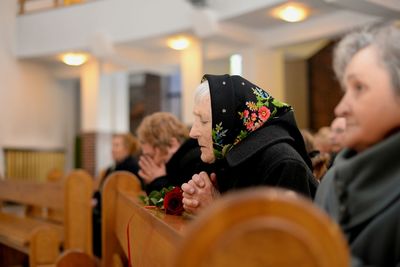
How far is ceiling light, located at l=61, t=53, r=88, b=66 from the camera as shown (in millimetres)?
13188


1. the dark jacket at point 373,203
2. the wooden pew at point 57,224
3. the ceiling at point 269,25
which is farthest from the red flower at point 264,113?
the ceiling at point 269,25

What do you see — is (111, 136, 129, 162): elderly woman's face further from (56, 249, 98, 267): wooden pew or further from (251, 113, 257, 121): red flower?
(251, 113, 257, 121): red flower

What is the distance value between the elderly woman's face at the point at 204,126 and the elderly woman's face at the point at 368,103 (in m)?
1.15

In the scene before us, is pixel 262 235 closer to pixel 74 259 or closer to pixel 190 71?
pixel 74 259

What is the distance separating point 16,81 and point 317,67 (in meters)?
7.53

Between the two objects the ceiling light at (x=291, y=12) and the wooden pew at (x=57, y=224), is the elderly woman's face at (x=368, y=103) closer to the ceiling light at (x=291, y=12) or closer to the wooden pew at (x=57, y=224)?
the wooden pew at (x=57, y=224)

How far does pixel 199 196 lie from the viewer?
106 inches

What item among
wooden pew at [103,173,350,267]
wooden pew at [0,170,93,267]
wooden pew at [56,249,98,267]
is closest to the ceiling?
wooden pew at [0,170,93,267]

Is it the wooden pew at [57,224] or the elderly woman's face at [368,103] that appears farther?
the wooden pew at [57,224]

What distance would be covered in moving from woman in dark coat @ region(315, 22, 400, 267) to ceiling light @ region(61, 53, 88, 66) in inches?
475

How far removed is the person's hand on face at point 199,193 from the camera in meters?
2.62

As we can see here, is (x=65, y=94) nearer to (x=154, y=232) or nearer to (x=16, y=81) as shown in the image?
(x=16, y=81)

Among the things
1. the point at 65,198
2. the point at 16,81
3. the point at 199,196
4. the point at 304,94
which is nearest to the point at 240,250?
the point at 199,196

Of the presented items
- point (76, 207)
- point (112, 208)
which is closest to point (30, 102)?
point (76, 207)
